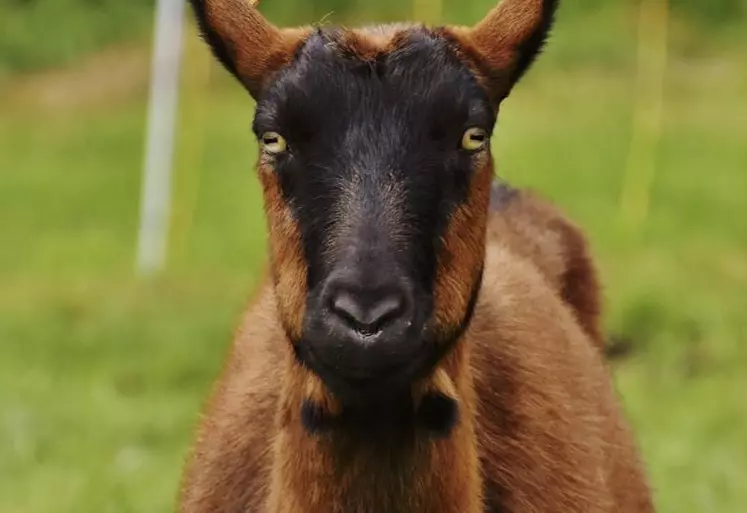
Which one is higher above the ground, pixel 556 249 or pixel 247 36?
pixel 247 36

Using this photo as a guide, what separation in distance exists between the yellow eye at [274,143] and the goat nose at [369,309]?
586mm

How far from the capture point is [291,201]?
445 centimetres

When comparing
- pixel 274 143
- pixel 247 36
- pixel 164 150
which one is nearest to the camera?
pixel 274 143

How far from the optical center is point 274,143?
445 cm

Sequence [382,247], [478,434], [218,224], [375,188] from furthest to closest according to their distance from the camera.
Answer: [218,224] < [478,434] < [375,188] < [382,247]

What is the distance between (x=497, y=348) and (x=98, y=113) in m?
20.6

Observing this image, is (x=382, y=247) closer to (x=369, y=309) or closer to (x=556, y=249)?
(x=369, y=309)

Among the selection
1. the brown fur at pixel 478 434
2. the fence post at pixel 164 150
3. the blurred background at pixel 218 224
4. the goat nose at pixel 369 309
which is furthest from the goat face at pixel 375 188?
the fence post at pixel 164 150

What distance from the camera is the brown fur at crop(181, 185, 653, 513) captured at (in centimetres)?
457

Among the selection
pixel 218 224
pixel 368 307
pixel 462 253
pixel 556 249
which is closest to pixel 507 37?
pixel 462 253

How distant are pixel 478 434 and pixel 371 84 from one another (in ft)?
4.97

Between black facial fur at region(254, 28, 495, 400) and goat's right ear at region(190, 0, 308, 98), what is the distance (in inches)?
6.0

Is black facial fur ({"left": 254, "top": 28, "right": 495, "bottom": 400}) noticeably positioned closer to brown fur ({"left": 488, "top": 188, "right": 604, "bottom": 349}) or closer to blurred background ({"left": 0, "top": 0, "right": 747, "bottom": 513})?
brown fur ({"left": 488, "top": 188, "right": 604, "bottom": 349})

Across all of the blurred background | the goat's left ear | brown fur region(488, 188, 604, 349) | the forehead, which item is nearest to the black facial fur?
the forehead
